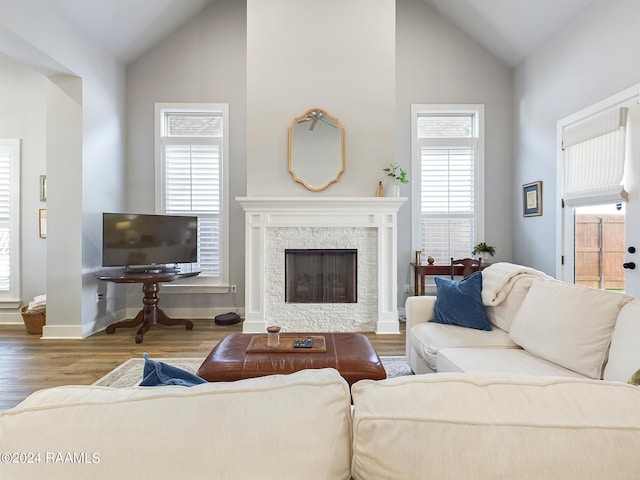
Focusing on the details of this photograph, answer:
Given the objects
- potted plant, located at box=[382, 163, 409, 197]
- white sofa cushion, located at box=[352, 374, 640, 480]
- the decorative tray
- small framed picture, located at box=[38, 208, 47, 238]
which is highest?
potted plant, located at box=[382, 163, 409, 197]

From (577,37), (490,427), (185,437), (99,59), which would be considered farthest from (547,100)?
(99,59)

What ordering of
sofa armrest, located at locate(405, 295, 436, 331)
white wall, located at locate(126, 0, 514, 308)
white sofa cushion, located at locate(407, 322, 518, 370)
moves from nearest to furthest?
white sofa cushion, located at locate(407, 322, 518, 370), sofa armrest, located at locate(405, 295, 436, 331), white wall, located at locate(126, 0, 514, 308)

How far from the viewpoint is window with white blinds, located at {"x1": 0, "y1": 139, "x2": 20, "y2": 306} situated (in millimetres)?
4488

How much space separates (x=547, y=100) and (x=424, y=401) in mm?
4648

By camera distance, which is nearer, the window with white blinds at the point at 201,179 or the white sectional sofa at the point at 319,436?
the white sectional sofa at the point at 319,436

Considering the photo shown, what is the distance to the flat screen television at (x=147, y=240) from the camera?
3.97m

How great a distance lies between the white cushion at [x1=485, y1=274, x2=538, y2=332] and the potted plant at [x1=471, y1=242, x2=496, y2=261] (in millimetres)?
2265

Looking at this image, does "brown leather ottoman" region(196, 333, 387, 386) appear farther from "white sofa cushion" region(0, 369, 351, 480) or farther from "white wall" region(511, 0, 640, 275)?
"white wall" region(511, 0, 640, 275)

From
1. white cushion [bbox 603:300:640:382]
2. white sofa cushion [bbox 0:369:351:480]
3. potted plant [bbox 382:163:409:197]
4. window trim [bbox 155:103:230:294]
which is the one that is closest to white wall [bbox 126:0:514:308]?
window trim [bbox 155:103:230:294]

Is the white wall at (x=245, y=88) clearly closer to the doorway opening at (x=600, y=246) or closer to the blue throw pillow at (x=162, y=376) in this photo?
the doorway opening at (x=600, y=246)

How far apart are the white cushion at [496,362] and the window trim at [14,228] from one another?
202 inches

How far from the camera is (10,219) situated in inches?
177

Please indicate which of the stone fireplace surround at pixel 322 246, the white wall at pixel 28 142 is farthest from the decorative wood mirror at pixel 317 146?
the white wall at pixel 28 142

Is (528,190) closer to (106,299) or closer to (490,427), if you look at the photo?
(490,427)
